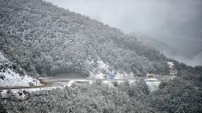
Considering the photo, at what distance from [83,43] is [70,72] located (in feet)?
42.4

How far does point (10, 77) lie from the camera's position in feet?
127

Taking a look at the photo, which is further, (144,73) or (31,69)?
(144,73)

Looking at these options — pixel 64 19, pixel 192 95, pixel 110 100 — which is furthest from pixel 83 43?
pixel 192 95

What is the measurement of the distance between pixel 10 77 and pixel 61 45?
2878 centimetres

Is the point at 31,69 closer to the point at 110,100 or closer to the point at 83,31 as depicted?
the point at 110,100

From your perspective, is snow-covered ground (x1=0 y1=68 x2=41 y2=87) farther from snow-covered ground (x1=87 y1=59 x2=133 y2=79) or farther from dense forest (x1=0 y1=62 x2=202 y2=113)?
snow-covered ground (x1=87 y1=59 x2=133 y2=79)

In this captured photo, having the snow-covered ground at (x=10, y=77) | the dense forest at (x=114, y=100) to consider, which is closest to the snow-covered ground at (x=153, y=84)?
the dense forest at (x=114, y=100)

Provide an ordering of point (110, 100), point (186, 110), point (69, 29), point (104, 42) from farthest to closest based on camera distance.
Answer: point (104, 42), point (69, 29), point (186, 110), point (110, 100)

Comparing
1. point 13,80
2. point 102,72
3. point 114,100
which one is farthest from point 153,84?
point 13,80

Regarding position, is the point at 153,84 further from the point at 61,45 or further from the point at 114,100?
the point at 61,45

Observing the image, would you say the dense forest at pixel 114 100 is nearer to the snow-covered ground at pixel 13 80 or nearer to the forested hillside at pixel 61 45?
the snow-covered ground at pixel 13 80

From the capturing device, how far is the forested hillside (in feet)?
191

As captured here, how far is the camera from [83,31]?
263 feet

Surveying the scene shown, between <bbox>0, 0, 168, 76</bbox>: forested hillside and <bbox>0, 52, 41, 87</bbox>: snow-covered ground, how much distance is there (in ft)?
14.9
